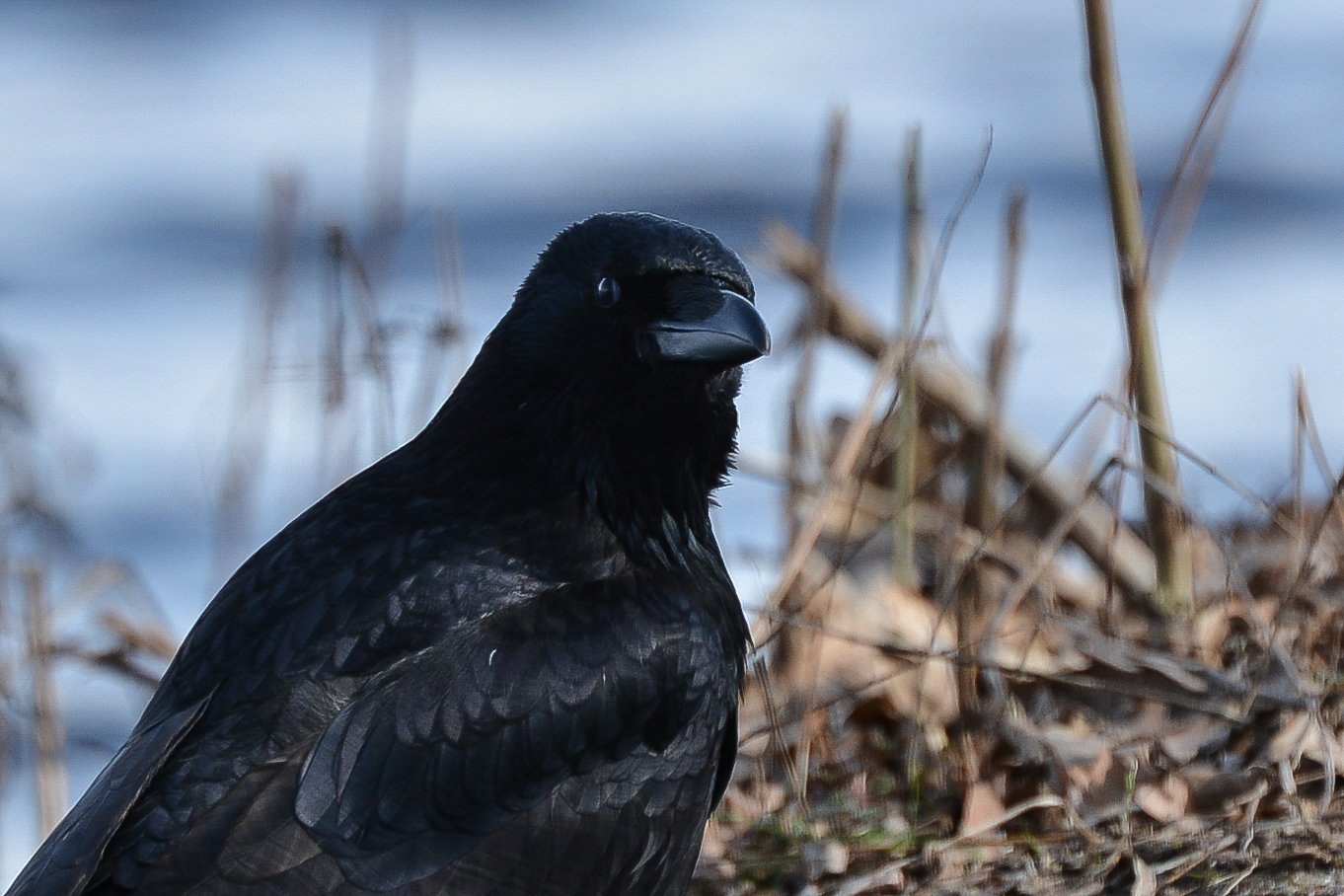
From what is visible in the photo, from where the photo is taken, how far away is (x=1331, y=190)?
513 inches

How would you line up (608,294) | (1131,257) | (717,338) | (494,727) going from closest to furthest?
(494,727), (717,338), (608,294), (1131,257)

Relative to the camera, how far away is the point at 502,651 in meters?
3.57

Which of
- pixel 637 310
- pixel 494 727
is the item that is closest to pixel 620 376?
pixel 637 310

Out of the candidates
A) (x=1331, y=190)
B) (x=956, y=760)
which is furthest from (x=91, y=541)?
(x=1331, y=190)

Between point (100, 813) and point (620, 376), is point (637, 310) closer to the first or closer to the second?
point (620, 376)

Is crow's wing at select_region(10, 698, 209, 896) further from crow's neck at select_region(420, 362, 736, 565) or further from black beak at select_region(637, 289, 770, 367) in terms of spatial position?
black beak at select_region(637, 289, 770, 367)

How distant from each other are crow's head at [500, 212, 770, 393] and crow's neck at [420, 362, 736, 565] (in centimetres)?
5

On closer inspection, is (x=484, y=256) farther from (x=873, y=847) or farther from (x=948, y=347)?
(x=873, y=847)

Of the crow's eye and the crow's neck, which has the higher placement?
the crow's eye

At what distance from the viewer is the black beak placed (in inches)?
145

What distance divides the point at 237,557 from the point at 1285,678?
10.8 feet

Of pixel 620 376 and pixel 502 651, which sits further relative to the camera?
pixel 620 376

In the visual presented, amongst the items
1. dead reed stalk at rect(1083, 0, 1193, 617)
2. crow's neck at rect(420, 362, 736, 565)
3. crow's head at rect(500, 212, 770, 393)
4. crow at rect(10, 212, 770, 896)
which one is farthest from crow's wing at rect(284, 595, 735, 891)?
dead reed stalk at rect(1083, 0, 1193, 617)

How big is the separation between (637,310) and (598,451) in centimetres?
28
